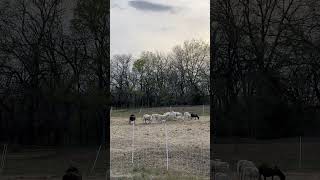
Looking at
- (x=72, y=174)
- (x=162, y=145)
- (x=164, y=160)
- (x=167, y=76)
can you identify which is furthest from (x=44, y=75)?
(x=167, y=76)

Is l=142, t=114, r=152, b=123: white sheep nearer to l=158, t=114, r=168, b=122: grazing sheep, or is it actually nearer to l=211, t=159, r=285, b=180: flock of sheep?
l=158, t=114, r=168, b=122: grazing sheep

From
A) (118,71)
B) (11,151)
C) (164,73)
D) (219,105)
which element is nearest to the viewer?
(11,151)

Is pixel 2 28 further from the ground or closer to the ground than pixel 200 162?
further from the ground

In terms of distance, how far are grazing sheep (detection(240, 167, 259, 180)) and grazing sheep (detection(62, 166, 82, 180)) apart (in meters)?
2.65

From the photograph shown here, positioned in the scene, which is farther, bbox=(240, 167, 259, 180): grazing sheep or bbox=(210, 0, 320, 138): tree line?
bbox=(210, 0, 320, 138): tree line

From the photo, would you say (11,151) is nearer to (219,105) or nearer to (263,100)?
(219,105)

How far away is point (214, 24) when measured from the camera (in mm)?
9180

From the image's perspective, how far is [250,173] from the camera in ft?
25.8

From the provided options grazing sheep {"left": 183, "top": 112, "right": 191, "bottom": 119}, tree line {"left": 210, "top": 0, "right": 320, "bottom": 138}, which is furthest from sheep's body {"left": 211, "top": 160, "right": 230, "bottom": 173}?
grazing sheep {"left": 183, "top": 112, "right": 191, "bottom": 119}

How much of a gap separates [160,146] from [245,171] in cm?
545

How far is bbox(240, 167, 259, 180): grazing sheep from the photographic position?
7.75 m

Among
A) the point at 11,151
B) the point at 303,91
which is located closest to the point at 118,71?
the point at 11,151

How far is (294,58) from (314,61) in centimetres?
35

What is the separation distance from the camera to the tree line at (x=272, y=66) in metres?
8.84
